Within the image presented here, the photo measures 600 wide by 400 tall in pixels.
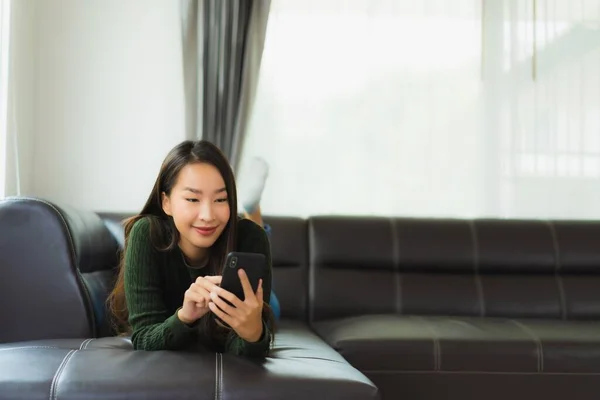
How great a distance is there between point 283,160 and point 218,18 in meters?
0.72

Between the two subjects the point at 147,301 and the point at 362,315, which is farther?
the point at 362,315

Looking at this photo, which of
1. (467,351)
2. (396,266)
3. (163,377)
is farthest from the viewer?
(396,266)

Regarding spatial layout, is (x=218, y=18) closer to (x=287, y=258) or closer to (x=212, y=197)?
(x=287, y=258)

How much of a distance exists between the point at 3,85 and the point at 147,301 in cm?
165

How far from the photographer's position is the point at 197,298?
1496mm

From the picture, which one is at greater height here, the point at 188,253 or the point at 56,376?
the point at 188,253

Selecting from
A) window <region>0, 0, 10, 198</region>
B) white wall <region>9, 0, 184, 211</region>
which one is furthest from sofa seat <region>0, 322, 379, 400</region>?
white wall <region>9, 0, 184, 211</region>

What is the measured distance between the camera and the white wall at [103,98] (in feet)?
10.9

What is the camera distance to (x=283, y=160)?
341 cm

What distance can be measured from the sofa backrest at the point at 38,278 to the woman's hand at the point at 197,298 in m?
0.44

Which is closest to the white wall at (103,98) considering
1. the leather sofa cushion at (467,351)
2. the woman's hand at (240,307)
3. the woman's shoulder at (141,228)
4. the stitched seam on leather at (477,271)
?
the stitched seam on leather at (477,271)

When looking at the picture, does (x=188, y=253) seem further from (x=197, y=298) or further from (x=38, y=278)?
(x=38, y=278)

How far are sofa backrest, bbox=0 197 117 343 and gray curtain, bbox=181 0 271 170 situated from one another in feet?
4.86

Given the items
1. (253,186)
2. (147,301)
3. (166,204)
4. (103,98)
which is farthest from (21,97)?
(147,301)
